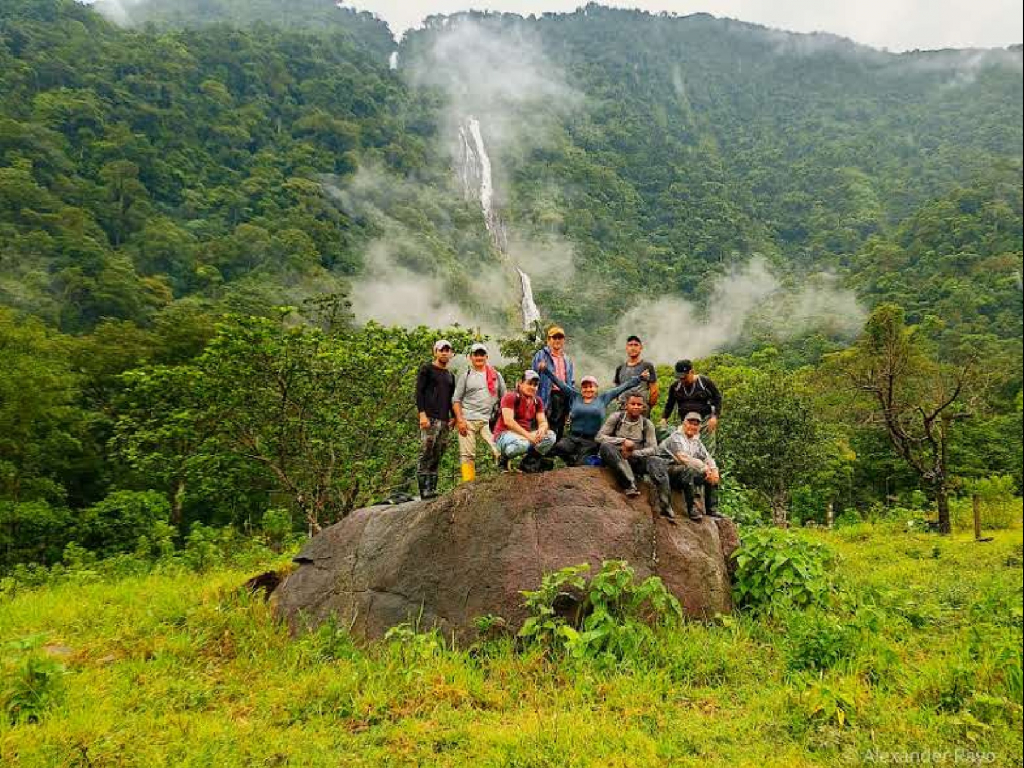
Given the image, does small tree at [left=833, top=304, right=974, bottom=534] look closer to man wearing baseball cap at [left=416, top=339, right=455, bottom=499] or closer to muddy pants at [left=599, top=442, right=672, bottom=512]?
muddy pants at [left=599, top=442, right=672, bottom=512]

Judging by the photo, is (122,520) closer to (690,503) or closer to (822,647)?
(690,503)

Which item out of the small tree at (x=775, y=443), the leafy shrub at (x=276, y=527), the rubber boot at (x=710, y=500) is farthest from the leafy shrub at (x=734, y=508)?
the small tree at (x=775, y=443)

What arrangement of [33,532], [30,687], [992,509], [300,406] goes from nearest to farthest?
[30,687] → [300,406] → [33,532] → [992,509]

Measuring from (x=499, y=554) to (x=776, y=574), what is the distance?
3184mm

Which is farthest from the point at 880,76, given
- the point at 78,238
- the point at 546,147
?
the point at 78,238

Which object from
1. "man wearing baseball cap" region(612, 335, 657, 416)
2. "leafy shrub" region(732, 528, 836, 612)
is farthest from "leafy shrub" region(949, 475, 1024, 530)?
"man wearing baseball cap" region(612, 335, 657, 416)

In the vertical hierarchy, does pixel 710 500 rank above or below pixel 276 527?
above

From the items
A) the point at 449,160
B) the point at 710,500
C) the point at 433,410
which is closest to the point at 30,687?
the point at 433,410

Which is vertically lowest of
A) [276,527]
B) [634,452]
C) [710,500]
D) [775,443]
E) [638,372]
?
[276,527]

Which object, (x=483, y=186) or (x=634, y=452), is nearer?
(x=634, y=452)

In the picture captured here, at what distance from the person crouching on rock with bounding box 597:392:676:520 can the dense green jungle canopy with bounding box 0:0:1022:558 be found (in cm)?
400

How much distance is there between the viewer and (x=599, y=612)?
6000 millimetres

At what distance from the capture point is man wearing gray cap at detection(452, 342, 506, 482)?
7582 mm

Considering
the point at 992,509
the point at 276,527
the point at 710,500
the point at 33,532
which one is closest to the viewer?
the point at 710,500
